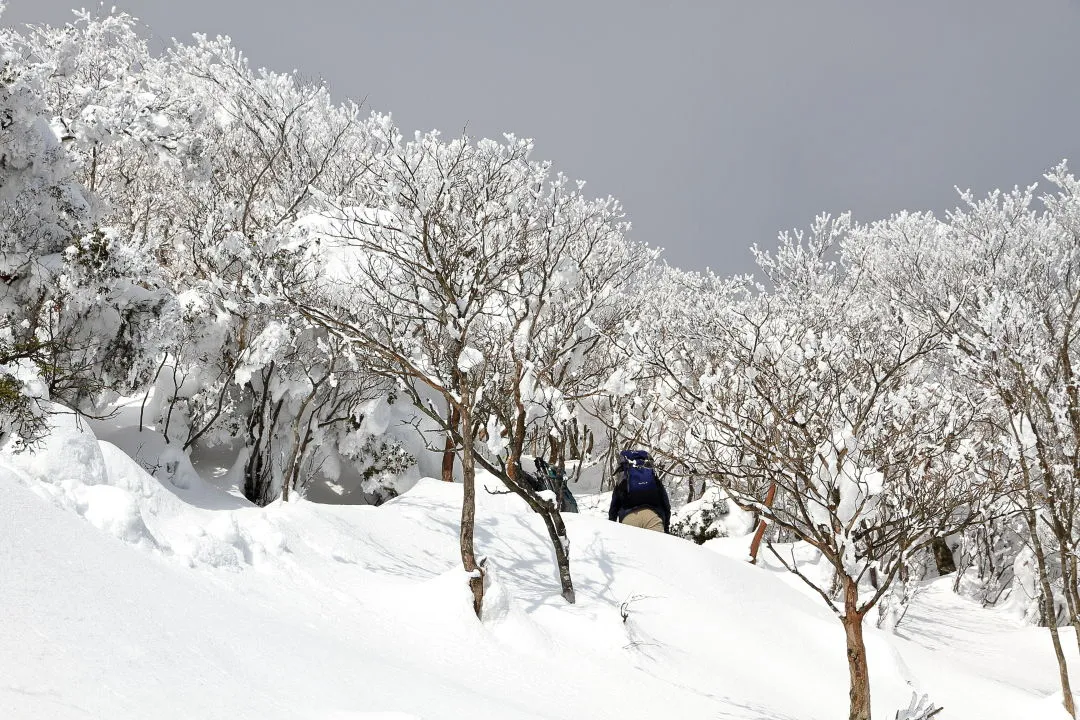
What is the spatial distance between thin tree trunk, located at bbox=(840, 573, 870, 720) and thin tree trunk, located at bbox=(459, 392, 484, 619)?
3481 millimetres

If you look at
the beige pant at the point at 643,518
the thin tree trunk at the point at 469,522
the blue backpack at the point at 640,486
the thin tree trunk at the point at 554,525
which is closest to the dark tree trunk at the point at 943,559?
the beige pant at the point at 643,518

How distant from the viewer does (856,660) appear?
5.94 m

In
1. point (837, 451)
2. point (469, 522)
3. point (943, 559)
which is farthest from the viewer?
point (943, 559)

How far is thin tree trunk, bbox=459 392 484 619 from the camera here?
281 inches

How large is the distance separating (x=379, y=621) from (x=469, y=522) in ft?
5.04

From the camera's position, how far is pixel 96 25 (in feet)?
46.3

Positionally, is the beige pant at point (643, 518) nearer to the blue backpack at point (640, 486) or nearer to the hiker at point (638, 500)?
the hiker at point (638, 500)

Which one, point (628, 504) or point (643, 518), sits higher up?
point (628, 504)

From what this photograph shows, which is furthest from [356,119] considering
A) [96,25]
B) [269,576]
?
[269,576]

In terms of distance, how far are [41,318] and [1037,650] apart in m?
18.6

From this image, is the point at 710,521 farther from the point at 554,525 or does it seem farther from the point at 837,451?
the point at 837,451

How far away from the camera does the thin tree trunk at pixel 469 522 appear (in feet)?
23.5

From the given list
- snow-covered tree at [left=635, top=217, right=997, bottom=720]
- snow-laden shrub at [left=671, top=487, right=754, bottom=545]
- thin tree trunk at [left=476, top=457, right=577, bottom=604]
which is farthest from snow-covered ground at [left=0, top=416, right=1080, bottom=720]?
snow-laden shrub at [left=671, top=487, right=754, bottom=545]

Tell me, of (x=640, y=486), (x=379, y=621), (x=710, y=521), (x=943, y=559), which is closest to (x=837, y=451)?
(x=379, y=621)
